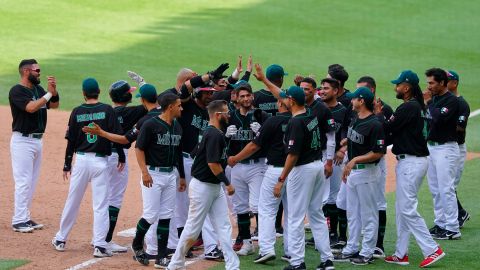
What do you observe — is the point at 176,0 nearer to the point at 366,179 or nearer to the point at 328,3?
the point at 328,3

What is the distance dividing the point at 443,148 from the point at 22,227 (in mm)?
5323

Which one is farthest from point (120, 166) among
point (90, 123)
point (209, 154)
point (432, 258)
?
point (432, 258)

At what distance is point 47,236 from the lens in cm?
1230

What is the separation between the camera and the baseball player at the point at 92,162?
1142 centimetres

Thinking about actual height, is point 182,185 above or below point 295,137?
below

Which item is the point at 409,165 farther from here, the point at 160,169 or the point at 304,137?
the point at 160,169

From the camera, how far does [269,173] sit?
1117 centimetres

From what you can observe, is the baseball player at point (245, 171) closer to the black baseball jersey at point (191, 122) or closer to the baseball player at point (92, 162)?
the black baseball jersey at point (191, 122)

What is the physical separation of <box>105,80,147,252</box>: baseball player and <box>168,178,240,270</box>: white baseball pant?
150cm

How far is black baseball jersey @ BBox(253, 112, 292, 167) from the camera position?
438 inches

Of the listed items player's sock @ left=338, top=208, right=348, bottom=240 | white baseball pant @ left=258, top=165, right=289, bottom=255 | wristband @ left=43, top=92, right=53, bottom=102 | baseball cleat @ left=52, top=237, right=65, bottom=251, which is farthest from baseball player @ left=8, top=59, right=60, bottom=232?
player's sock @ left=338, top=208, right=348, bottom=240

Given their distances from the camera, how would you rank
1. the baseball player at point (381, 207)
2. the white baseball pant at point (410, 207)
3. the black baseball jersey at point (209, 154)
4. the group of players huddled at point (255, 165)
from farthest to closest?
the baseball player at point (381, 207)
the white baseball pant at point (410, 207)
the group of players huddled at point (255, 165)
the black baseball jersey at point (209, 154)

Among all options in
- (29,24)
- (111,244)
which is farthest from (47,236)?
(29,24)

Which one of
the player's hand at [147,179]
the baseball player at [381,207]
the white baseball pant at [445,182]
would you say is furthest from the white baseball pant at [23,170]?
the white baseball pant at [445,182]
